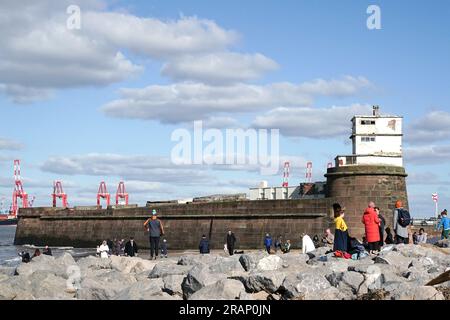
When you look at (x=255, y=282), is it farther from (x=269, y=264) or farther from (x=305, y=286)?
(x=269, y=264)

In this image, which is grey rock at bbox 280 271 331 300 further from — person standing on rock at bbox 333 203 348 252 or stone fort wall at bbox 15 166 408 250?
stone fort wall at bbox 15 166 408 250

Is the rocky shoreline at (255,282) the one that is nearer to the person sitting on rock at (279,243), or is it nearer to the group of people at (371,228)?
the group of people at (371,228)

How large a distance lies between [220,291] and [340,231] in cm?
438

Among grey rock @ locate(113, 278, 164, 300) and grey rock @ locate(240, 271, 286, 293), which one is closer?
grey rock @ locate(113, 278, 164, 300)

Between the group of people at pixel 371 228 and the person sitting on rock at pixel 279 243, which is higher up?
the group of people at pixel 371 228

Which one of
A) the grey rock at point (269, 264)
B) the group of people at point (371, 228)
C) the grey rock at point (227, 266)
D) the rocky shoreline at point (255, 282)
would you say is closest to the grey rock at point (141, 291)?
the rocky shoreline at point (255, 282)

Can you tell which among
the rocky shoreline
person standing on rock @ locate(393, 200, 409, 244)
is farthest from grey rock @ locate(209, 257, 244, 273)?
person standing on rock @ locate(393, 200, 409, 244)

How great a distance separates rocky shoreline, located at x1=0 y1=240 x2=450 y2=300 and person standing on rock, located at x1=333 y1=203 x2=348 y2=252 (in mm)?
429

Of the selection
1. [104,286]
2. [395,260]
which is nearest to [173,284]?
[104,286]

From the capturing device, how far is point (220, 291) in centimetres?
889

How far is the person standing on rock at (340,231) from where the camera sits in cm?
1256

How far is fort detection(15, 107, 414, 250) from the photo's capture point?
32.3 meters
